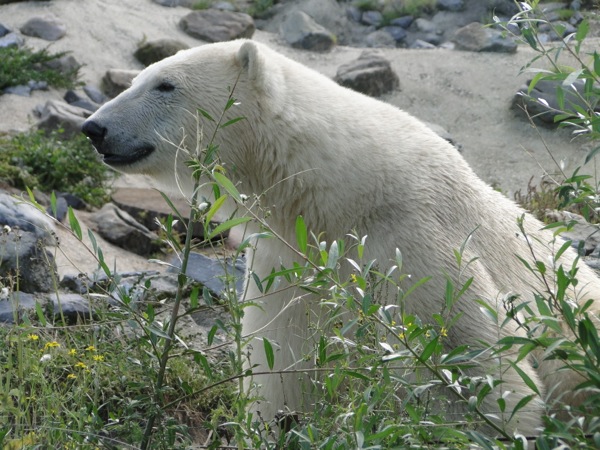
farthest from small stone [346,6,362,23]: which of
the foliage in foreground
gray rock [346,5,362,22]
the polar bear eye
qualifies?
the foliage in foreground

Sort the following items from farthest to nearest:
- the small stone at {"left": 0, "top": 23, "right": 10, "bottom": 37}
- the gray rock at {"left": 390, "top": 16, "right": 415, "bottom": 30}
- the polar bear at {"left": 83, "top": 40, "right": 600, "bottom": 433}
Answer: the gray rock at {"left": 390, "top": 16, "right": 415, "bottom": 30}, the small stone at {"left": 0, "top": 23, "right": 10, "bottom": 37}, the polar bear at {"left": 83, "top": 40, "right": 600, "bottom": 433}

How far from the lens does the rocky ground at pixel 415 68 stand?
959 centimetres

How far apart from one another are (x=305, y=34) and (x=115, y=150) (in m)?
9.57

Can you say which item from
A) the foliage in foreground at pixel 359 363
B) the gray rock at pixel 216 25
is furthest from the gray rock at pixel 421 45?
the foliage in foreground at pixel 359 363

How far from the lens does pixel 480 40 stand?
12.6 meters

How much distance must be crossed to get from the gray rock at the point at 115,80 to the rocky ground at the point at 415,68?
0.65 ft

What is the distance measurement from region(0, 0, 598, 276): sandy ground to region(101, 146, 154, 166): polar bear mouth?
5.73m

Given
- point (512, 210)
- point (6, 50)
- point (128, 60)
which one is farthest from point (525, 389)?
point (128, 60)

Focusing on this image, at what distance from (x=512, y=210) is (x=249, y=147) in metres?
1.02

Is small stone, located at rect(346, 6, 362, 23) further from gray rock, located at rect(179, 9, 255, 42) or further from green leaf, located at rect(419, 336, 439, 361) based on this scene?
green leaf, located at rect(419, 336, 439, 361)

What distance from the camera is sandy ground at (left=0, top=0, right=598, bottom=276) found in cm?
971

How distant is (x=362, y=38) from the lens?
14.0 meters

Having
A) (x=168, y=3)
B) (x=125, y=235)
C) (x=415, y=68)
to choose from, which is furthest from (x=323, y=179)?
(x=168, y=3)

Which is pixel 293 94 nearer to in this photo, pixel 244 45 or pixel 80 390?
pixel 244 45
